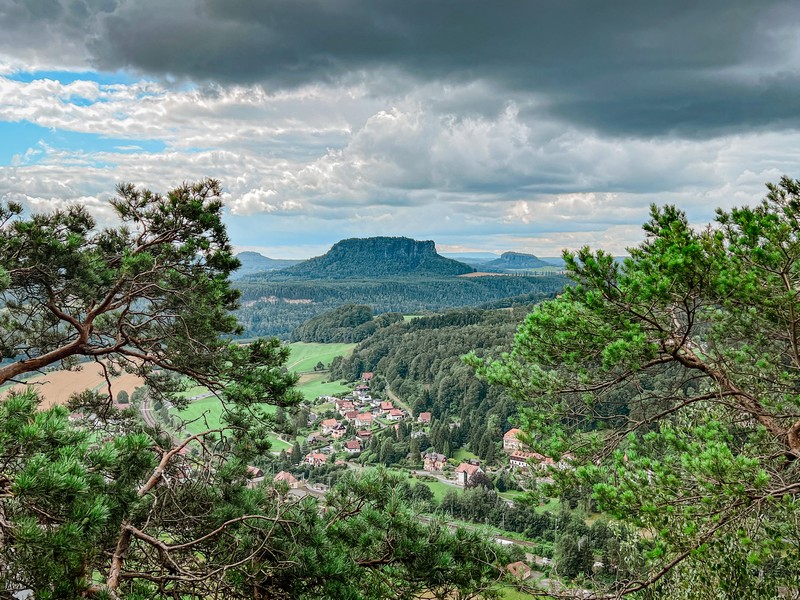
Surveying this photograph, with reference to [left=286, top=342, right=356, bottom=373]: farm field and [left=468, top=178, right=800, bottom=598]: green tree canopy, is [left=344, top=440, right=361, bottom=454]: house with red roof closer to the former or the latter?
[left=286, top=342, right=356, bottom=373]: farm field

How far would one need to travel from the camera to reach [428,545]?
466cm

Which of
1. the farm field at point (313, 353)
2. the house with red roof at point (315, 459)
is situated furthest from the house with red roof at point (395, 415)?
the farm field at point (313, 353)

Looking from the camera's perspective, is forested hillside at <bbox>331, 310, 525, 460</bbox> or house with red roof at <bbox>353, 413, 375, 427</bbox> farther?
house with red roof at <bbox>353, 413, 375, 427</bbox>

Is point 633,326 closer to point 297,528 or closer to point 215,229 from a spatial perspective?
point 297,528

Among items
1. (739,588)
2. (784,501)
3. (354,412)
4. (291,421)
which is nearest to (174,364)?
(291,421)

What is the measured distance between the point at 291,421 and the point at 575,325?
3870mm

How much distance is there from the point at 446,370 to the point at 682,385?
78.9m

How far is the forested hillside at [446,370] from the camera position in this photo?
2502 inches

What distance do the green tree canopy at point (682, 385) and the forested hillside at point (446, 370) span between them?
48382 millimetres

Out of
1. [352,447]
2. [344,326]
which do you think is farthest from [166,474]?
[344,326]

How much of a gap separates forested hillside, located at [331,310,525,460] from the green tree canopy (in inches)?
1905

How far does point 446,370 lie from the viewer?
8356 cm

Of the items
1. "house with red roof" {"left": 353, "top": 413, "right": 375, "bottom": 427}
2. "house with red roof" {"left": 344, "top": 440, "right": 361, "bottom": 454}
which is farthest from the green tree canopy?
"house with red roof" {"left": 353, "top": 413, "right": 375, "bottom": 427}

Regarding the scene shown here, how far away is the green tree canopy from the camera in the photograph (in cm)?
428
